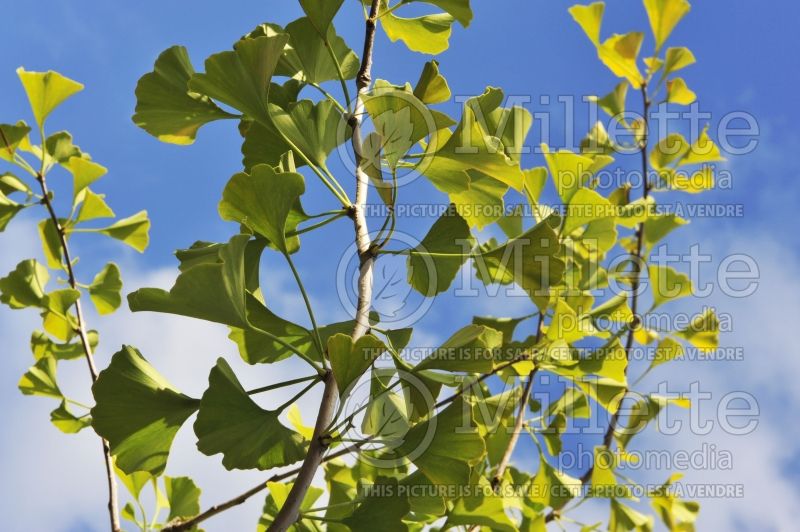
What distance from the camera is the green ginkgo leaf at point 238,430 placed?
97cm

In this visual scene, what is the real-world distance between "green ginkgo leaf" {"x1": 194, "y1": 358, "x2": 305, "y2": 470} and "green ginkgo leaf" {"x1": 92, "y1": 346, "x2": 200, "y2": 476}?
0.10 m

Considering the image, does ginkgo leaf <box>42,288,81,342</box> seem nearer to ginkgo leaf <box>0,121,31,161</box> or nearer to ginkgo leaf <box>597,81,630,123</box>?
ginkgo leaf <box>0,121,31,161</box>

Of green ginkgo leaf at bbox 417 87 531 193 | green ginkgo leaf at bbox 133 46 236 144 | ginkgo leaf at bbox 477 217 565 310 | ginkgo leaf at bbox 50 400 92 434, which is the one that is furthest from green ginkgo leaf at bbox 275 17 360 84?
ginkgo leaf at bbox 50 400 92 434

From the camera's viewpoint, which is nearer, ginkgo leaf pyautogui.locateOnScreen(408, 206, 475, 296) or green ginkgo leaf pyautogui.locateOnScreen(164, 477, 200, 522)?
ginkgo leaf pyautogui.locateOnScreen(408, 206, 475, 296)

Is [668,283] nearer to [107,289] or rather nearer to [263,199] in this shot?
[263,199]

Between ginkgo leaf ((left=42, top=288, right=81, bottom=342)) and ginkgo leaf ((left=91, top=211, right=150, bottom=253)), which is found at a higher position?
ginkgo leaf ((left=91, top=211, right=150, bottom=253))

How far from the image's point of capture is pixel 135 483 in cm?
180

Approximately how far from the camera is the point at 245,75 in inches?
42.4

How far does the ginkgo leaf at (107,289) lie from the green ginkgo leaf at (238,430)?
1356 millimetres

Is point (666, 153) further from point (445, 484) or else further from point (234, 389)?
point (234, 389)

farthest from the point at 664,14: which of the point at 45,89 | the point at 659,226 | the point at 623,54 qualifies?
the point at 45,89

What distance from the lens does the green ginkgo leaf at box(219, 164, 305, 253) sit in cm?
98

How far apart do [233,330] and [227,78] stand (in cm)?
43

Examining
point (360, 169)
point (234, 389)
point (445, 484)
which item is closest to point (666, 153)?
point (360, 169)
